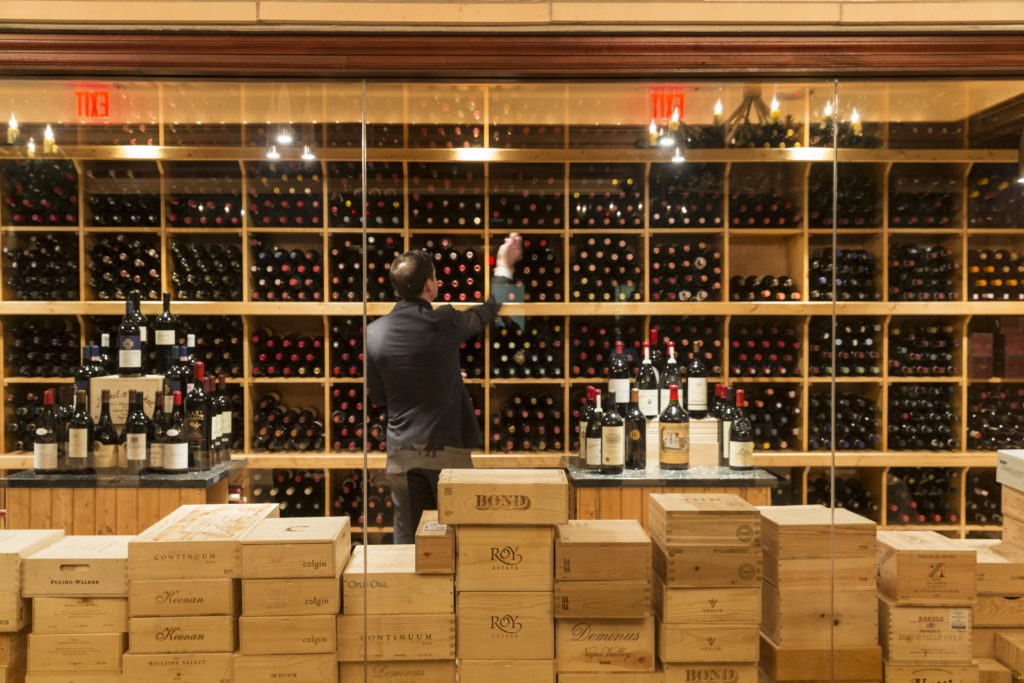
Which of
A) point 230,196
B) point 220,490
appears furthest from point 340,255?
point 220,490

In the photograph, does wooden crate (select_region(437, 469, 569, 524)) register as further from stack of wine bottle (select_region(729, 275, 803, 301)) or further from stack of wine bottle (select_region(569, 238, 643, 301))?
stack of wine bottle (select_region(729, 275, 803, 301))

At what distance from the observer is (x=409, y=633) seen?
1.96m

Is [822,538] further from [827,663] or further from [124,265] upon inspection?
[124,265]

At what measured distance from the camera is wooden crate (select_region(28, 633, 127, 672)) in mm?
1930

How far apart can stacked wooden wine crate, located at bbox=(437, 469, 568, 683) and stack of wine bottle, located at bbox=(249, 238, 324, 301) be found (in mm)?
1145

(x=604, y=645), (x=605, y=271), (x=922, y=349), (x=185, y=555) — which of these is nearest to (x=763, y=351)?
(x=922, y=349)

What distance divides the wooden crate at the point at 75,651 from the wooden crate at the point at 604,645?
1.28 metres

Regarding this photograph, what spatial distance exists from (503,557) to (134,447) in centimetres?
156

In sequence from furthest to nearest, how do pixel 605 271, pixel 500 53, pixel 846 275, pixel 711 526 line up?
1. pixel 605 271
2. pixel 846 275
3. pixel 500 53
4. pixel 711 526

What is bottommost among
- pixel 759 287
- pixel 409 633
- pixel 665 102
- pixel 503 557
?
pixel 409 633

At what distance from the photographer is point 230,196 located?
2.68 meters

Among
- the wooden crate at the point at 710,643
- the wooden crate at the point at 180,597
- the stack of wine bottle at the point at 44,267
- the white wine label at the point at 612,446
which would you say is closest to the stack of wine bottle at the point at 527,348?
the white wine label at the point at 612,446

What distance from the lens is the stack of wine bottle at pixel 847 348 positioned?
8.60ft

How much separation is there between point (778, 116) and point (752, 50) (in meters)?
0.46
